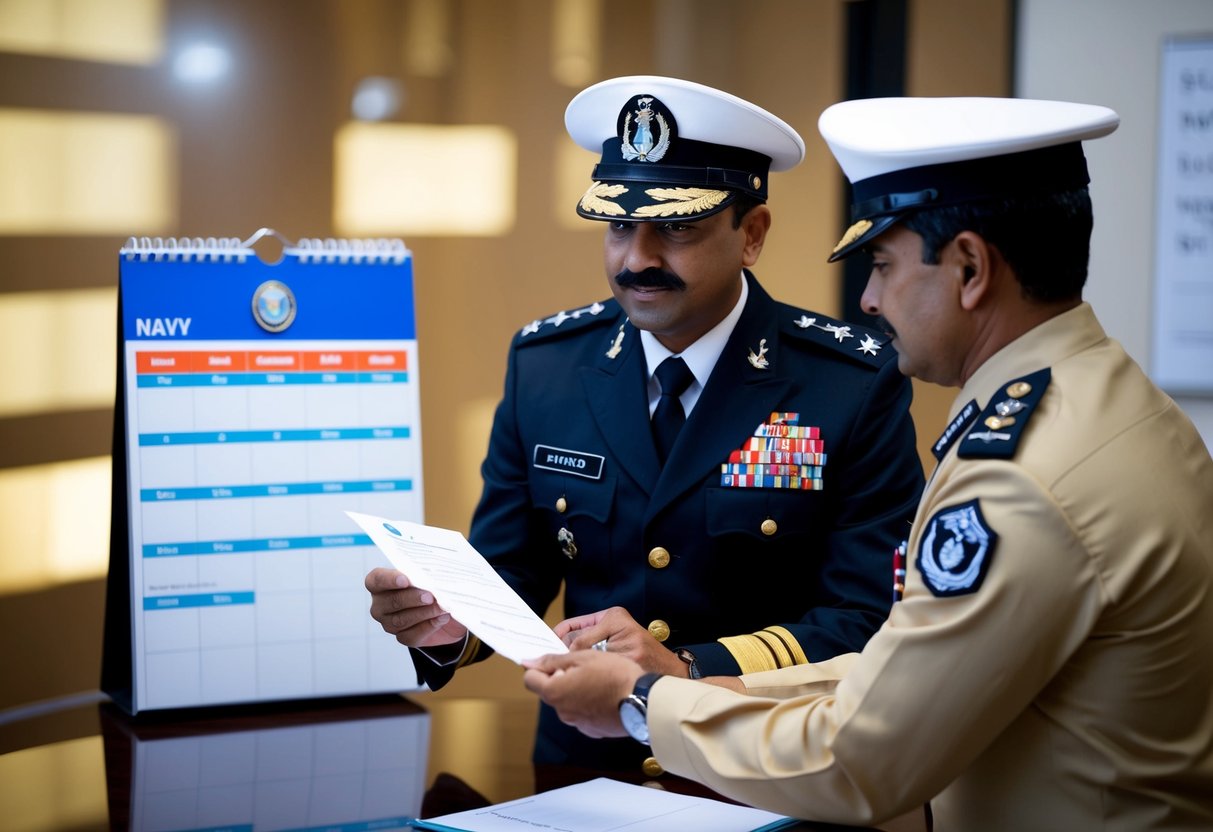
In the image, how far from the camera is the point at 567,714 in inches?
58.2

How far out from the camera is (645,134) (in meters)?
2.01

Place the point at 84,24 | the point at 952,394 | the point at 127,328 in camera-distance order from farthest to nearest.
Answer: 1. the point at 952,394
2. the point at 84,24
3. the point at 127,328

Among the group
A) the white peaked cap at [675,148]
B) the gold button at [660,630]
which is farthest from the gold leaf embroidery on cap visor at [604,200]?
the gold button at [660,630]

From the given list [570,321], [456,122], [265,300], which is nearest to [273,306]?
[265,300]

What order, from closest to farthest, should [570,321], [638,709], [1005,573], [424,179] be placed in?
[1005,573], [638,709], [570,321], [424,179]

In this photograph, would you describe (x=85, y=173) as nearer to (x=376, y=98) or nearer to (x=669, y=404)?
(x=376, y=98)

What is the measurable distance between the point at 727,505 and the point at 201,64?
2171 mm

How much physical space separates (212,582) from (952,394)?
234cm

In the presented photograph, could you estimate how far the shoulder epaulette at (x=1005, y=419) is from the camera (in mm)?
1276

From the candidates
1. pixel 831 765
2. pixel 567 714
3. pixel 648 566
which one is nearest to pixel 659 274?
pixel 648 566

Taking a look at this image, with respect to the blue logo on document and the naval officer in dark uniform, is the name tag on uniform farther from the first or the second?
the blue logo on document

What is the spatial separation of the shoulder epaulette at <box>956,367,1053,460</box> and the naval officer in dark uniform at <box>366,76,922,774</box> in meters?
0.63

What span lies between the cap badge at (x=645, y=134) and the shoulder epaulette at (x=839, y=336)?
371mm

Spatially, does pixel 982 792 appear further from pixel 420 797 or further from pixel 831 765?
pixel 420 797
